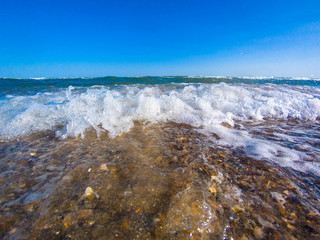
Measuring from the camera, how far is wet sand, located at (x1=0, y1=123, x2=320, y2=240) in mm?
1013

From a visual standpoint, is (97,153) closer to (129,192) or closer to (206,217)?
(129,192)

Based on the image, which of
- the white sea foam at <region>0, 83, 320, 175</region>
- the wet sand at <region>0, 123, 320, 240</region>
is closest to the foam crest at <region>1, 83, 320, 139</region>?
the white sea foam at <region>0, 83, 320, 175</region>

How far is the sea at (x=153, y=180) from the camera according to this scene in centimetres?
103

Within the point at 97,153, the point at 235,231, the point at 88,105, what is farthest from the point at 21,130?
the point at 235,231

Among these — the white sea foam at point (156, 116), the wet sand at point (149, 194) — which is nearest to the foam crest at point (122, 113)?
the white sea foam at point (156, 116)

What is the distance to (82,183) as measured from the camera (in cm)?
139

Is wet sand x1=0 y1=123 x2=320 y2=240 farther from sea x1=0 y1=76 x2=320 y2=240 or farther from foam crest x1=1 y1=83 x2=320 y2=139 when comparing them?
foam crest x1=1 y1=83 x2=320 y2=139

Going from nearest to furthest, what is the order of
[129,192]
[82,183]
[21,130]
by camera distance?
1. [129,192]
2. [82,183]
3. [21,130]

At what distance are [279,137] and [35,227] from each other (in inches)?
140

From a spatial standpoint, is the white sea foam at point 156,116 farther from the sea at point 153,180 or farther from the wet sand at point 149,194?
the wet sand at point 149,194

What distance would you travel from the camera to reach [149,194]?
1274 millimetres

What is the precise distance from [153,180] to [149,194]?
18 centimetres

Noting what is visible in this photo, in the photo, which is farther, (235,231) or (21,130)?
(21,130)

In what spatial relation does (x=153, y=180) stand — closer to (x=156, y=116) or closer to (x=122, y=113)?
(x=156, y=116)
